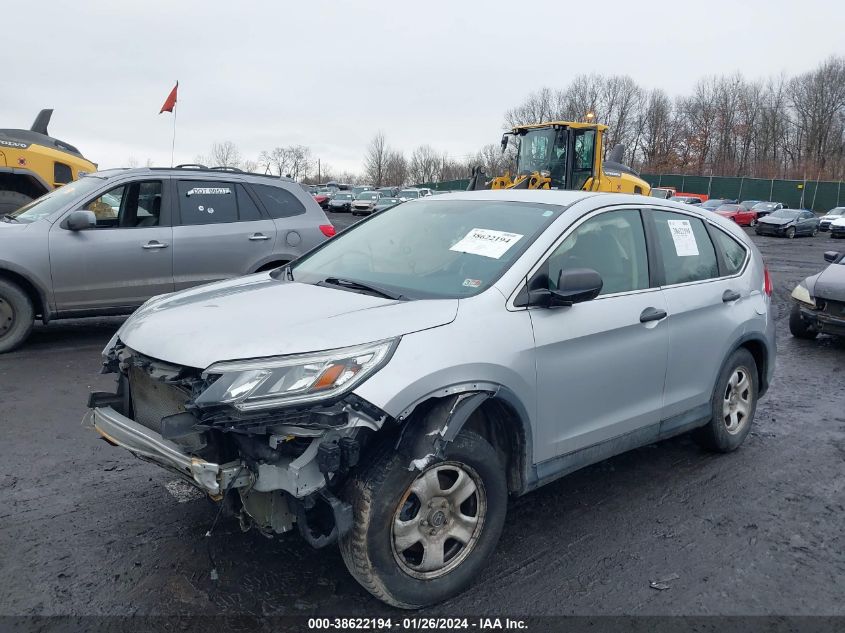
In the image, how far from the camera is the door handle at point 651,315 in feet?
12.7

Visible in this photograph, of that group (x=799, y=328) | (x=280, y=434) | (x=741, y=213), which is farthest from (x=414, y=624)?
(x=741, y=213)

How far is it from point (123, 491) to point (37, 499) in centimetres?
44

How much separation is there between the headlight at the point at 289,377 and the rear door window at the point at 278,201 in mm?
5693

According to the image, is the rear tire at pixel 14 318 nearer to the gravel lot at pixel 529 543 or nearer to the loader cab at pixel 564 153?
the gravel lot at pixel 529 543

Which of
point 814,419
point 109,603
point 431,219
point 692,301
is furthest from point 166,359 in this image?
point 814,419

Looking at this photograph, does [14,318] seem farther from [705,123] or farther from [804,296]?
[705,123]

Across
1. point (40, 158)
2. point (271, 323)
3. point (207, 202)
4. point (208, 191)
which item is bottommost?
point (271, 323)

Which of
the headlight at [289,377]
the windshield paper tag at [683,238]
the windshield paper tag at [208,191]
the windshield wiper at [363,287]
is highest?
the windshield paper tag at [208,191]

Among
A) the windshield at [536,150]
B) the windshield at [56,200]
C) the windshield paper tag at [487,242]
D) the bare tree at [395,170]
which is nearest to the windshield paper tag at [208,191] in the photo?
the windshield at [56,200]

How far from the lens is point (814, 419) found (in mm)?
5773

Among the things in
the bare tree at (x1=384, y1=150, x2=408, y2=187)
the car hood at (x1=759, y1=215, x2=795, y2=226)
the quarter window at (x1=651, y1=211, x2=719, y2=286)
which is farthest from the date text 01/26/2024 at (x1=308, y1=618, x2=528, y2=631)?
the bare tree at (x1=384, y1=150, x2=408, y2=187)

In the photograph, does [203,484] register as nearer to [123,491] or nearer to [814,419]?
[123,491]

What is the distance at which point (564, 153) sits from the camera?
17.2 meters

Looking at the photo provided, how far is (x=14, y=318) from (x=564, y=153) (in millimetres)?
13254
